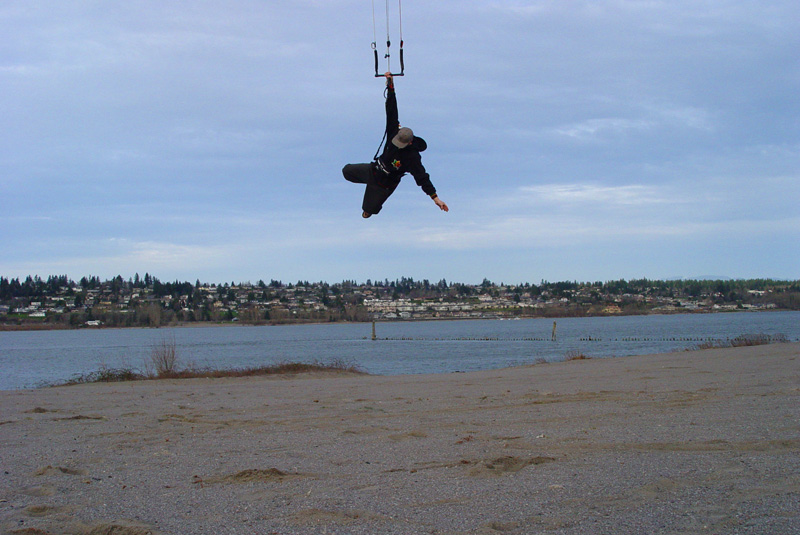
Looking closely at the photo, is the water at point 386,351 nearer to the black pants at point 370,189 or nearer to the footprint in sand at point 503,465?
the black pants at point 370,189

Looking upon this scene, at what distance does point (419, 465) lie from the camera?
7.79 m

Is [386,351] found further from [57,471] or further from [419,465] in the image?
[57,471]

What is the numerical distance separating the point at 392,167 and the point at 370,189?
0.56m

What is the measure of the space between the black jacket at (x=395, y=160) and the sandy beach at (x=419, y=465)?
148 inches

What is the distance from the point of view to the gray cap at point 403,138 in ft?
29.3

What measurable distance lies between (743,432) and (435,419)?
4936 millimetres

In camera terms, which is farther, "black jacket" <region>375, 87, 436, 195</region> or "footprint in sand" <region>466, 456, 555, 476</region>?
"black jacket" <region>375, 87, 436, 195</region>

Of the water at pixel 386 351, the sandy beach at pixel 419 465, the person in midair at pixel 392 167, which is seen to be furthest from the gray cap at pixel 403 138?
the water at pixel 386 351

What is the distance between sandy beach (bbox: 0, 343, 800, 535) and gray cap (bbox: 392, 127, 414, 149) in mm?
4107

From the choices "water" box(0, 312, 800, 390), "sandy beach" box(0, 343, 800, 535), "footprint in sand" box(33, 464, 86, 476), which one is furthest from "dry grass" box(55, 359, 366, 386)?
"footprint in sand" box(33, 464, 86, 476)

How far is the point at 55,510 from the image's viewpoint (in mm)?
6031

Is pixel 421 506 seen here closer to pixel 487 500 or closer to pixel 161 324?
pixel 487 500

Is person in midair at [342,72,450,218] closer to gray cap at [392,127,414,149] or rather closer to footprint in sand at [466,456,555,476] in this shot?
gray cap at [392,127,414,149]

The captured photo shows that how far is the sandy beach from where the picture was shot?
5.58 metres
